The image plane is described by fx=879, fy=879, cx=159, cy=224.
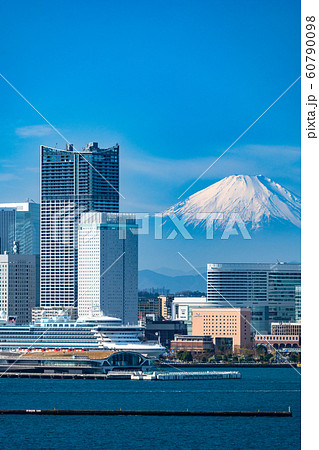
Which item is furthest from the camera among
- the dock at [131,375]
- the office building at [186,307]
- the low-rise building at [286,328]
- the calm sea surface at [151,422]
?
the office building at [186,307]

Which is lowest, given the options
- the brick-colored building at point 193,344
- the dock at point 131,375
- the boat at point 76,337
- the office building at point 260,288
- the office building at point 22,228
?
the brick-colored building at point 193,344

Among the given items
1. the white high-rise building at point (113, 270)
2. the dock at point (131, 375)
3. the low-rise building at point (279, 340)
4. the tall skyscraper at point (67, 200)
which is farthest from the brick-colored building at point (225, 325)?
the dock at point (131, 375)

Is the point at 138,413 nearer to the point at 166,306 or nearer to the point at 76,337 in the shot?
the point at 76,337

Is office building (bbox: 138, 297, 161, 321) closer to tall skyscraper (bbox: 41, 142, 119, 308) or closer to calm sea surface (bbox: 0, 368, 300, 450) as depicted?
tall skyscraper (bbox: 41, 142, 119, 308)

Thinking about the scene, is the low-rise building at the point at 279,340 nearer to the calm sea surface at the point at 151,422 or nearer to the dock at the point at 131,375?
the dock at the point at 131,375

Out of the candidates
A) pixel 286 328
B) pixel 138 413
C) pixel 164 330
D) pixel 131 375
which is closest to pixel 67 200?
pixel 164 330

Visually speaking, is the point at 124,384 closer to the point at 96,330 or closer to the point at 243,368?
the point at 96,330
